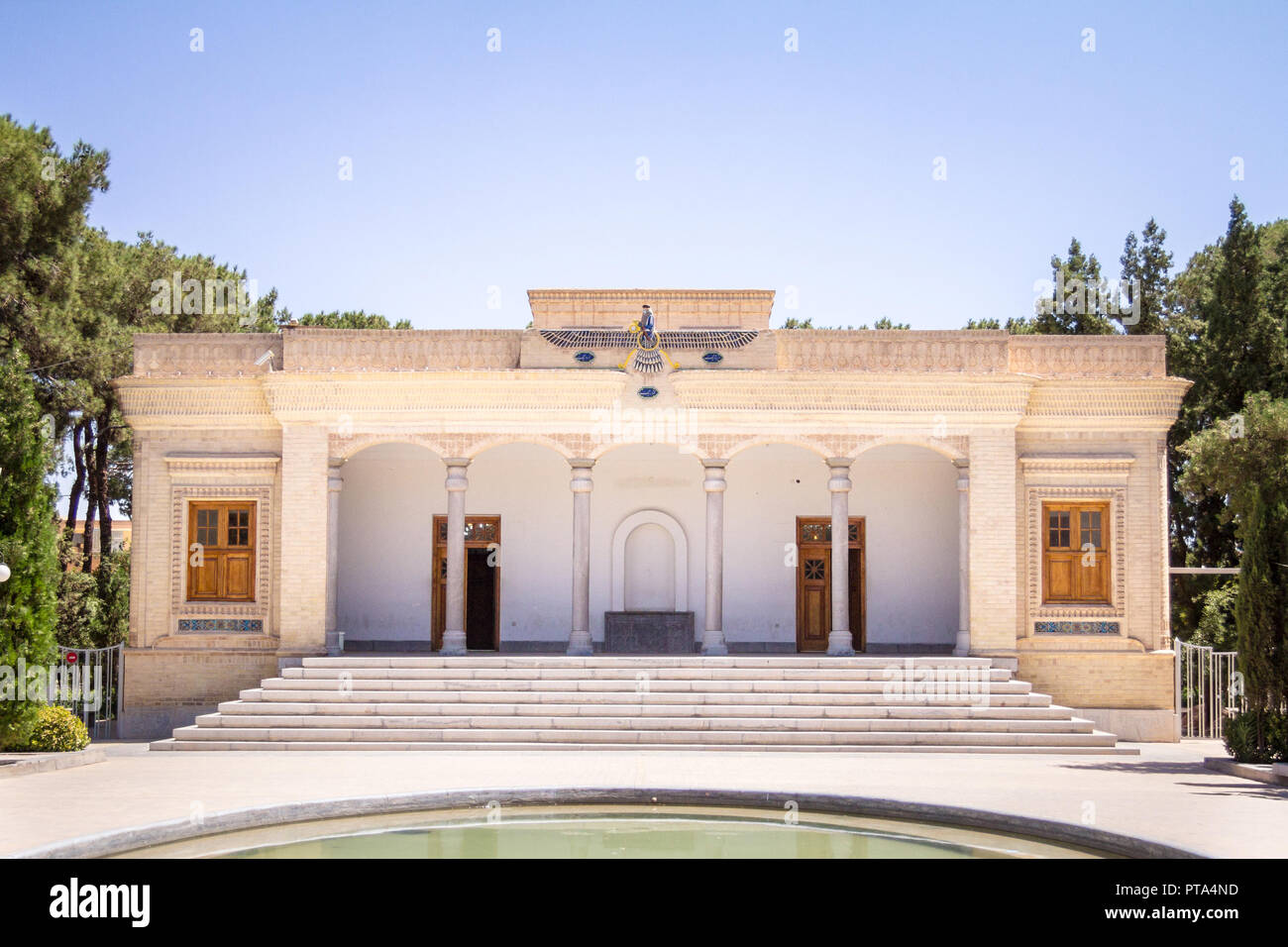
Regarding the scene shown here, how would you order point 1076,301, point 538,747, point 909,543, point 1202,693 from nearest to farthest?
point 538,747 < point 1202,693 < point 909,543 < point 1076,301

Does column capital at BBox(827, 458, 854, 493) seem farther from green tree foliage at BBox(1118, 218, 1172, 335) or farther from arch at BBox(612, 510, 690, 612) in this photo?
green tree foliage at BBox(1118, 218, 1172, 335)

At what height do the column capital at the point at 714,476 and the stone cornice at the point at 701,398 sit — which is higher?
the stone cornice at the point at 701,398

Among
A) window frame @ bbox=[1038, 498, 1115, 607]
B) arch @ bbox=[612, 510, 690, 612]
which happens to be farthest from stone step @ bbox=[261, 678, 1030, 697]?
arch @ bbox=[612, 510, 690, 612]

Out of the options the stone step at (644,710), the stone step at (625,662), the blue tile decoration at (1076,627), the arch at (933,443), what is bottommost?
the stone step at (644,710)

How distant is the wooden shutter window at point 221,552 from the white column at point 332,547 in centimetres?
125

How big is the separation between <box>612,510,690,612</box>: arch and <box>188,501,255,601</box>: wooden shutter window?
585 centimetres

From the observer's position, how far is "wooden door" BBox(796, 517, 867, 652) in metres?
21.7

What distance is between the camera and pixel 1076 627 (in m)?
19.1

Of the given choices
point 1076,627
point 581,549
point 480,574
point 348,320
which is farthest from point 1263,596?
point 348,320

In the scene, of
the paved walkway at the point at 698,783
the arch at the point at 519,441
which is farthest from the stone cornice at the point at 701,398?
the paved walkway at the point at 698,783

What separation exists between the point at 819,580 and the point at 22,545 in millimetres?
12395

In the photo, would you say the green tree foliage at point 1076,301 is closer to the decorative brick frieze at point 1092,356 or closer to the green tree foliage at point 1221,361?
the green tree foliage at point 1221,361

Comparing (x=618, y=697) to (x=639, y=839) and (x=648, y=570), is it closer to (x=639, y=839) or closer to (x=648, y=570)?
(x=648, y=570)

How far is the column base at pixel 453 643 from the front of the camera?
747 inches
